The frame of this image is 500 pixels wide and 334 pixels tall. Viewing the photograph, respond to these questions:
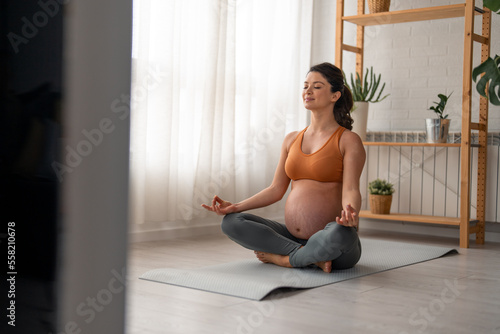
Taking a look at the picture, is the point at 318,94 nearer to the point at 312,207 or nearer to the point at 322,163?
the point at 322,163

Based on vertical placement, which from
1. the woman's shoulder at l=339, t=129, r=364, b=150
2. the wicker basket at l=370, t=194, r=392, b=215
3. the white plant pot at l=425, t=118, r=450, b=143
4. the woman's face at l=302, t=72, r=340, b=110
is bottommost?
the wicker basket at l=370, t=194, r=392, b=215

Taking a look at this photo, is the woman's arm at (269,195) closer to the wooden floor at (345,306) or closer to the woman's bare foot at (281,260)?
the woman's bare foot at (281,260)

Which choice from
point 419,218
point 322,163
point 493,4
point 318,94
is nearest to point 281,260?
point 322,163

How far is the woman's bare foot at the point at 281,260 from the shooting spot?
2.15 metres

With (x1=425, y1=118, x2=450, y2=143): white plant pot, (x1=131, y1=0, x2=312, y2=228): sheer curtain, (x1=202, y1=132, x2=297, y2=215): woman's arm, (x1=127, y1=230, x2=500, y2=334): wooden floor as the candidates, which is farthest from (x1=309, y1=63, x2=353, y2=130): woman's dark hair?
(x1=425, y1=118, x2=450, y2=143): white plant pot

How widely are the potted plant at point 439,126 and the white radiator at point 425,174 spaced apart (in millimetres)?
209

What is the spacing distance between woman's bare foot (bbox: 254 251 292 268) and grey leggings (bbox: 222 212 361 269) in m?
0.02

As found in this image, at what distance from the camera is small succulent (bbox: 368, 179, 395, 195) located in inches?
138

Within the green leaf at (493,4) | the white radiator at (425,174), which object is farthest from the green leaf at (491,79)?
the white radiator at (425,174)

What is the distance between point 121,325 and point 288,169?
6.77 ft

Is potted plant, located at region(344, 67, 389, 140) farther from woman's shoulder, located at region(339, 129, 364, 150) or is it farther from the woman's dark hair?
woman's shoulder, located at region(339, 129, 364, 150)

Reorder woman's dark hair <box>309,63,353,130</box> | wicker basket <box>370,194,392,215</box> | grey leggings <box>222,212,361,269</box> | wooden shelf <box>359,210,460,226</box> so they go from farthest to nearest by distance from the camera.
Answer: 1. wicker basket <box>370,194,392,215</box>
2. wooden shelf <box>359,210,460,226</box>
3. woman's dark hair <box>309,63,353,130</box>
4. grey leggings <box>222,212,361,269</box>

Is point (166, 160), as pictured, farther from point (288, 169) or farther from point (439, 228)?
point (439, 228)

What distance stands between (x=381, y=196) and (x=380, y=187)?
2.7 inches
